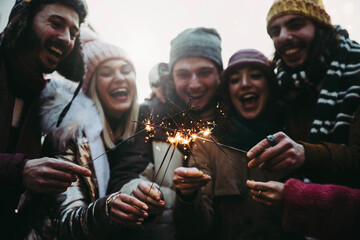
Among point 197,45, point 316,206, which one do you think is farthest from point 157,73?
point 316,206

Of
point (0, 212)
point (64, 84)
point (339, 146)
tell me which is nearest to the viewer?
point (339, 146)

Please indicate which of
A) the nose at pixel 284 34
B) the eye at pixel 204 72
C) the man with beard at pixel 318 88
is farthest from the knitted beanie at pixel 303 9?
the eye at pixel 204 72

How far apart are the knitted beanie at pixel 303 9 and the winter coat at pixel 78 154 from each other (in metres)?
1.88

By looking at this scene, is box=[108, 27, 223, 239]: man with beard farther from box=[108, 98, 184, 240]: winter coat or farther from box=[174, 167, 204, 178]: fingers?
box=[174, 167, 204, 178]: fingers

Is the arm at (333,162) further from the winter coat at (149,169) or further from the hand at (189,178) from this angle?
the winter coat at (149,169)

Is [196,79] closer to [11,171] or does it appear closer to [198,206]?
[198,206]

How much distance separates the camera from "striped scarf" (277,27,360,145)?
5.25ft

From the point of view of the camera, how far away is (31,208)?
1.77 metres

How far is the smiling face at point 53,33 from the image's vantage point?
6.22ft

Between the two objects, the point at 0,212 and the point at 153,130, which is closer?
the point at 0,212

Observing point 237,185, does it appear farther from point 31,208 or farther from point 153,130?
point 31,208

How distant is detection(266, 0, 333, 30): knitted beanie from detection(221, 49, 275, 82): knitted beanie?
1.07 ft

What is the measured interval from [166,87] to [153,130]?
1.69 ft

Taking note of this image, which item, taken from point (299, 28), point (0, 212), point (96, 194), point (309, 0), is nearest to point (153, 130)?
point (96, 194)
